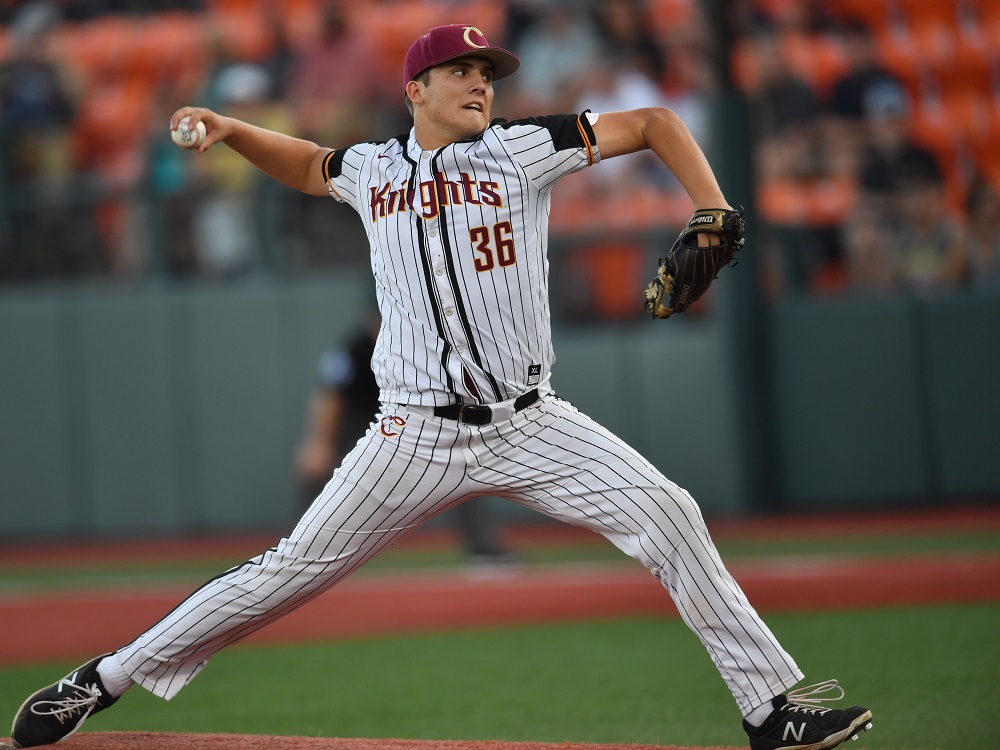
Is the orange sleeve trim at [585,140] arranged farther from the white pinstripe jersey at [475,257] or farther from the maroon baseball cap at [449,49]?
the maroon baseball cap at [449,49]

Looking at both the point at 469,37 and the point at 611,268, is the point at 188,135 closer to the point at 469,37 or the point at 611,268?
the point at 469,37

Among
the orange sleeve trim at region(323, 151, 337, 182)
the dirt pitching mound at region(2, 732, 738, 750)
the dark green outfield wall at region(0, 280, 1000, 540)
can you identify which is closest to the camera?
the dirt pitching mound at region(2, 732, 738, 750)

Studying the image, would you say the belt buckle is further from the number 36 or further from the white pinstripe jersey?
the number 36

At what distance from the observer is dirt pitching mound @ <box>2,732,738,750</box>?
3.78 metres

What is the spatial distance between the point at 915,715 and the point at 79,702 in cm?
262

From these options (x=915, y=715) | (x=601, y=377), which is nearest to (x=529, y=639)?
(x=915, y=715)

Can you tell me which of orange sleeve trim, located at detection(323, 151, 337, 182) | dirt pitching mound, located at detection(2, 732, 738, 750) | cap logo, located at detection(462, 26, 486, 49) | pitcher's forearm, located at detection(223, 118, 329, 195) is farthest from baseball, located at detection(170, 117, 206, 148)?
dirt pitching mound, located at detection(2, 732, 738, 750)

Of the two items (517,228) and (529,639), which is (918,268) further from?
(517,228)

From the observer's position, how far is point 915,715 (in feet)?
14.1

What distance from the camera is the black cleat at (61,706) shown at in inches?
150

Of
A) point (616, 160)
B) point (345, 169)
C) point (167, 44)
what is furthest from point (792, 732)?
point (167, 44)

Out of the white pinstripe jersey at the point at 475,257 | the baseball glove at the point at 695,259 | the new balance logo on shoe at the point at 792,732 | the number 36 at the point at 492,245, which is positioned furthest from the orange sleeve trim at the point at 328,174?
the new balance logo on shoe at the point at 792,732

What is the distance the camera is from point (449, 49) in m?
3.62

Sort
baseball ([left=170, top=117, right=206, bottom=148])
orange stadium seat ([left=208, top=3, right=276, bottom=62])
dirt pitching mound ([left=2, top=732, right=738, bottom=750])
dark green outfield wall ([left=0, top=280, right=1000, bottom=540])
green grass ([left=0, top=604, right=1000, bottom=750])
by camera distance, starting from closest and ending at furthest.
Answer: baseball ([left=170, top=117, right=206, bottom=148]) → dirt pitching mound ([left=2, top=732, right=738, bottom=750]) → green grass ([left=0, top=604, right=1000, bottom=750]) → dark green outfield wall ([left=0, top=280, right=1000, bottom=540]) → orange stadium seat ([left=208, top=3, right=276, bottom=62])
